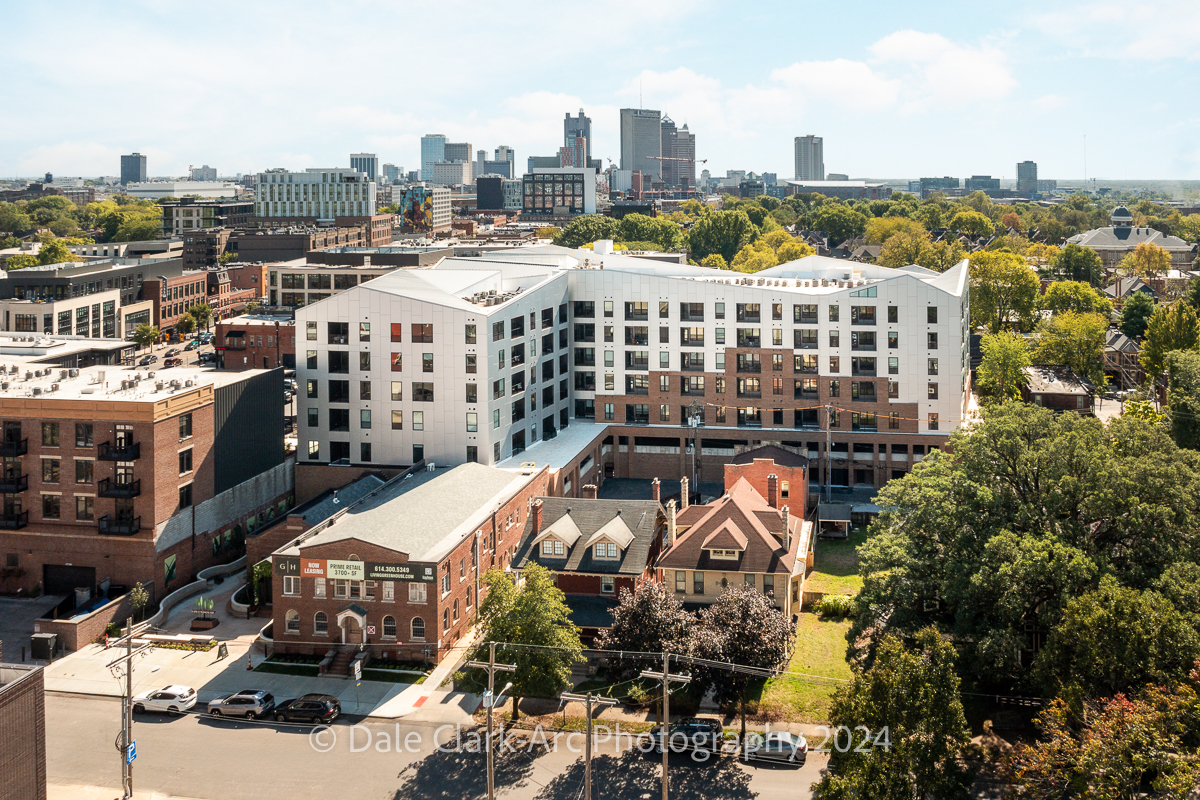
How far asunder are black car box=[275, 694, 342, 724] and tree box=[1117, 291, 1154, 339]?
136 m

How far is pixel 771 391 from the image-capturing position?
104m

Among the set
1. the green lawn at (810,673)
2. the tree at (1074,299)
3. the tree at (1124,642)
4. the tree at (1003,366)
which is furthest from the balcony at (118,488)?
the tree at (1074,299)

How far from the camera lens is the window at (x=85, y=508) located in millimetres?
71750

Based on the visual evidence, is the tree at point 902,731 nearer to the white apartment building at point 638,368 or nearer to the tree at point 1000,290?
the white apartment building at point 638,368

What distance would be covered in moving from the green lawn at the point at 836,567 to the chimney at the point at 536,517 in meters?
20.7

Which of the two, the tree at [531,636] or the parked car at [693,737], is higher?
the tree at [531,636]

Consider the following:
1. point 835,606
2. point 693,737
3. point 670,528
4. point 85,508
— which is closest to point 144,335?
point 85,508

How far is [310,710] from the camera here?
184ft

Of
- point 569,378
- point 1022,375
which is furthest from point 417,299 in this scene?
point 1022,375

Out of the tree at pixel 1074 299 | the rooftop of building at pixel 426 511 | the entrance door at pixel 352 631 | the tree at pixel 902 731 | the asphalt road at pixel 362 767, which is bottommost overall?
the asphalt road at pixel 362 767

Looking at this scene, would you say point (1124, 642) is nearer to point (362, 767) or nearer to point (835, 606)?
point (835, 606)

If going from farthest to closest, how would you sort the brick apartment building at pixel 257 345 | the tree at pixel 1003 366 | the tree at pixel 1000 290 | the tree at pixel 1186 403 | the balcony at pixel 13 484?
the tree at pixel 1000 290 < the brick apartment building at pixel 257 345 < the tree at pixel 1003 366 < the tree at pixel 1186 403 < the balcony at pixel 13 484

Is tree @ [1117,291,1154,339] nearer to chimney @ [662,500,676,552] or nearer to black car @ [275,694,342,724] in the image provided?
chimney @ [662,500,676,552]

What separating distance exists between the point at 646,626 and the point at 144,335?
13354 centimetres
